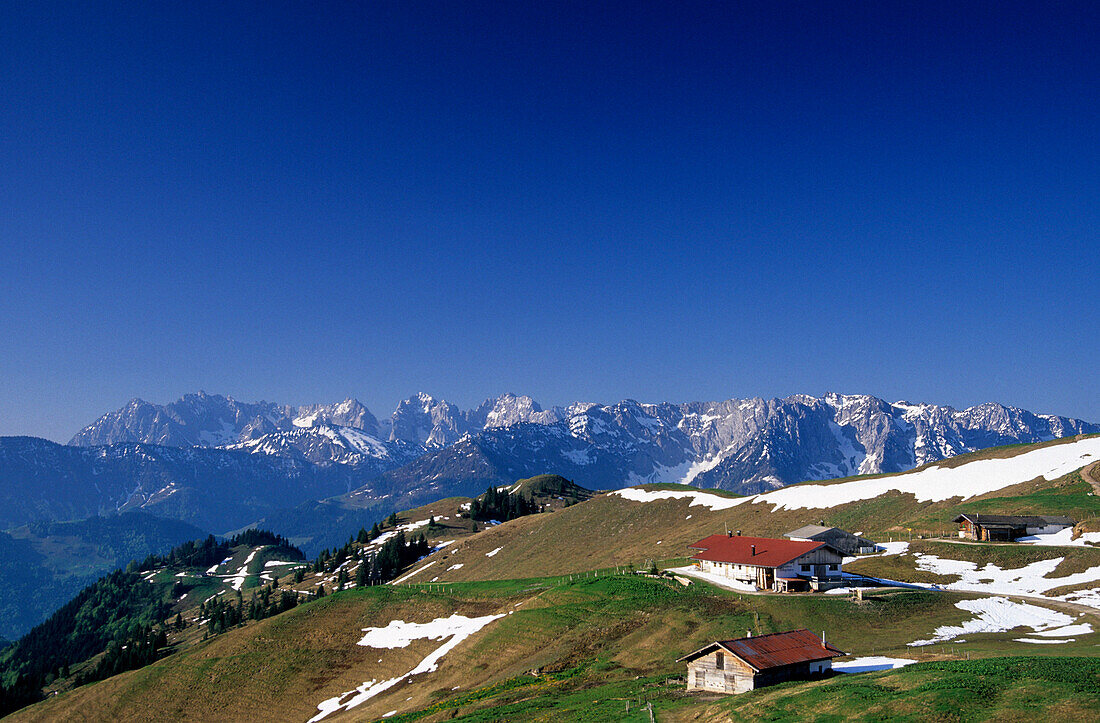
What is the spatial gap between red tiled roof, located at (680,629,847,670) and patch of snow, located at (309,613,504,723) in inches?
1575

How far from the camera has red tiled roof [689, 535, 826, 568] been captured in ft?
240

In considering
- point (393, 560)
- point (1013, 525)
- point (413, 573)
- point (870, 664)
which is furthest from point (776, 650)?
point (393, 560)

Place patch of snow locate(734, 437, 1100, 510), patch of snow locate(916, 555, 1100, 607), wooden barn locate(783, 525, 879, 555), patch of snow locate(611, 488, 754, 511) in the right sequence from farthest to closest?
1. patch of snow locate(611, 488, 754, 511)
2. patch of snow locate(734, 437, 1100, 510)
3. wooden barn locate(783, 525, 879, 555)
4. patch of snow locate(916, 555, 1100, 607)

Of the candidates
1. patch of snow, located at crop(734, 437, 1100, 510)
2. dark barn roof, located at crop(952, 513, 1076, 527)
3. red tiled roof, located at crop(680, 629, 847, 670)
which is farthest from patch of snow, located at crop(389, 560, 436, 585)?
red tiled roof, located at crop(680, 629, 847, 670)

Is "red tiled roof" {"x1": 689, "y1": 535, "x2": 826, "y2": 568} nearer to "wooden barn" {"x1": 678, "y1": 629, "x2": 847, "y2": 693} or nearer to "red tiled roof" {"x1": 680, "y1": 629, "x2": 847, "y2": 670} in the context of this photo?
"red tiled roof" {"x1": 680, "y1": 629, "x2": 847, "y2": 670}

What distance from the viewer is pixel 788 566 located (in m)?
72.2

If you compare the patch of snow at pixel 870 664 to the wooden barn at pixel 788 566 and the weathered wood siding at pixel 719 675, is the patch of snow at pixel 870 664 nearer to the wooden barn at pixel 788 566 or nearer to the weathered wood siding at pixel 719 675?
the weathered wood siding at pixel 719 675

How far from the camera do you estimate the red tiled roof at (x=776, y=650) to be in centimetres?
4253

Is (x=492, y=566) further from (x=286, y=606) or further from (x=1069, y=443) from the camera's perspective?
(x=1069, y=443)

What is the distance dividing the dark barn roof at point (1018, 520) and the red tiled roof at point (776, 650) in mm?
54890

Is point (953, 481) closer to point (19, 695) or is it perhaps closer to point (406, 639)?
point (406, 639)

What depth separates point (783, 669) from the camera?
4309 cm

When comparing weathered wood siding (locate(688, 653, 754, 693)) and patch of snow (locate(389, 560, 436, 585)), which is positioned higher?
weathered wood siding (locate(688, 653, 754, 693))

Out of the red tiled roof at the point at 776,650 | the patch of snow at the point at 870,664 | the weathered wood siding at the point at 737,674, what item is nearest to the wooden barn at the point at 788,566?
the patch of snow at the point at 870,664
